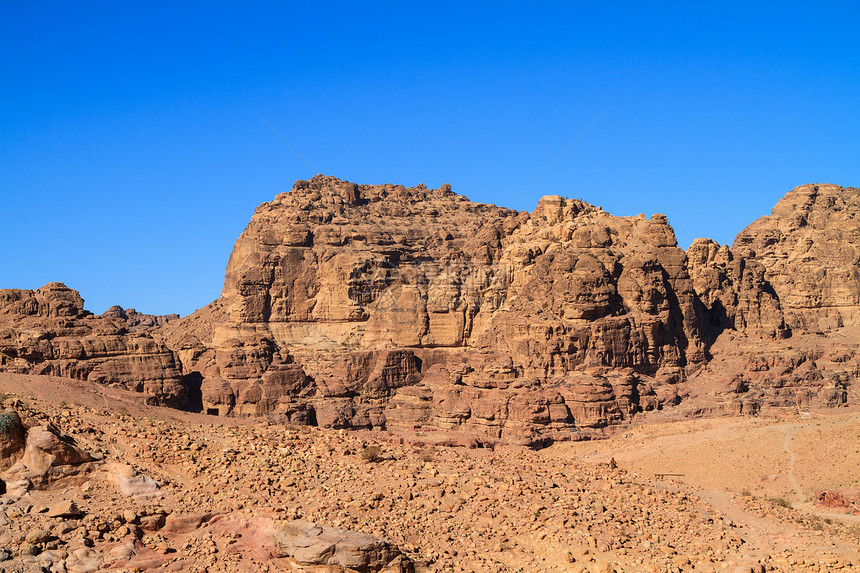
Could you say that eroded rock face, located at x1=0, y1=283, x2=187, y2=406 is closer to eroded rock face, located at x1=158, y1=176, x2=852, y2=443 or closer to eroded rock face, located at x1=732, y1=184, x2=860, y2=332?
eroded rock face, located at x1=158, y1=176, x2=852, y2=443

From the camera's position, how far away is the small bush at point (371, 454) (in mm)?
25391

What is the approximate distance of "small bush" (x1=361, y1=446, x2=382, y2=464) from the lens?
83.3 ft

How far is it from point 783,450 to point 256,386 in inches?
1364

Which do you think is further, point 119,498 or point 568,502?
point 568,502

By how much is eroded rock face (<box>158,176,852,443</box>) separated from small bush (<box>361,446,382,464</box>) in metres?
30.4

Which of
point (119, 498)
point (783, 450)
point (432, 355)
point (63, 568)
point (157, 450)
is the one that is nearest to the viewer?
point (63, 568)

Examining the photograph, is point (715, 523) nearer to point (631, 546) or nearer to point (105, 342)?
point (631, 546)

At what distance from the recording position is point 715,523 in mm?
24109

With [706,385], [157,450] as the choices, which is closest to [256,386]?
[706,385]

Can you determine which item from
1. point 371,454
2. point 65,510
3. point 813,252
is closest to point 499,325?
point 813,252

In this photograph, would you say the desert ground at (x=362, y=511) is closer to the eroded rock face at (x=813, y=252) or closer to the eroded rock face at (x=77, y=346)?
the eroded rock face at (x=77, y=346)

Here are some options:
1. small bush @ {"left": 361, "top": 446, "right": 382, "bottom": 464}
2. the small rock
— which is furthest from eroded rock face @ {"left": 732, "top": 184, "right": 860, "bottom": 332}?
the small rock

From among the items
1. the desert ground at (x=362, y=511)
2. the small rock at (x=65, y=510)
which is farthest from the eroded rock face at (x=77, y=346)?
the small rock at (x=65, y=510)

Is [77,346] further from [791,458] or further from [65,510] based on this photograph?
[791,458]
